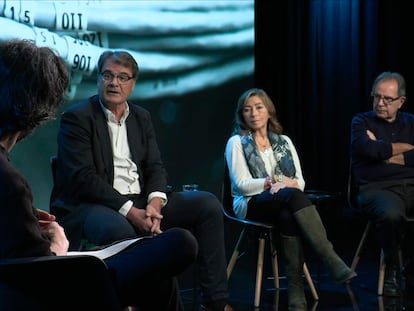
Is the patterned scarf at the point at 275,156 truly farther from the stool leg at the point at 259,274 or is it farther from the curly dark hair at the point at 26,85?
the curly dark hair at the point at 26,85

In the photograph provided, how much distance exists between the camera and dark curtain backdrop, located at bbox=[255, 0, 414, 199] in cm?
647

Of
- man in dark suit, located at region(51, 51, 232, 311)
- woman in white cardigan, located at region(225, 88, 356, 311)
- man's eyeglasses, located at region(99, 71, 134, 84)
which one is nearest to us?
man in dark suit, located at region(51, 51, 232, 311)

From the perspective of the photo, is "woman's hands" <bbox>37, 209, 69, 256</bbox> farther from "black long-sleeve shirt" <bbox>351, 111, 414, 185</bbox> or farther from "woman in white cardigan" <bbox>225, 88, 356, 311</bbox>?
"black long-sleeve shirt" <bbox>351, 111, 414, 185</bbox>

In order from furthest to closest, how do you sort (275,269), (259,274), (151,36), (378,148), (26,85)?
(151,36)
(378,148)
(275,269)
(259,274)
(26,85)

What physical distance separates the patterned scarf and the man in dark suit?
0.51m

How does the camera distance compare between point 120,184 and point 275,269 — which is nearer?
point 120,184

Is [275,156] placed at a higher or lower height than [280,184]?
higher

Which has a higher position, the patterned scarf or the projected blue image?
the projected blue image

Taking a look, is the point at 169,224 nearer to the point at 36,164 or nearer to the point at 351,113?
the point at 36,164

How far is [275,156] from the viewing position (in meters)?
4.52

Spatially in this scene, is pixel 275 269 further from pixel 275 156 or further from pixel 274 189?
pixel 275 156

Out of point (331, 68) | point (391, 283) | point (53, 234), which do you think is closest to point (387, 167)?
point (391, 283)

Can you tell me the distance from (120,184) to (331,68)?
326cm

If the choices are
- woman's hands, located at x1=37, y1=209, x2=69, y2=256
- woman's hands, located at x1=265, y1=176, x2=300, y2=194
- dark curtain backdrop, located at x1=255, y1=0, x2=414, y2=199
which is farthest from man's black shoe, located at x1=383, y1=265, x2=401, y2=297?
woman's hands, located at x1=37, y1=209, x2=69, y2=256
